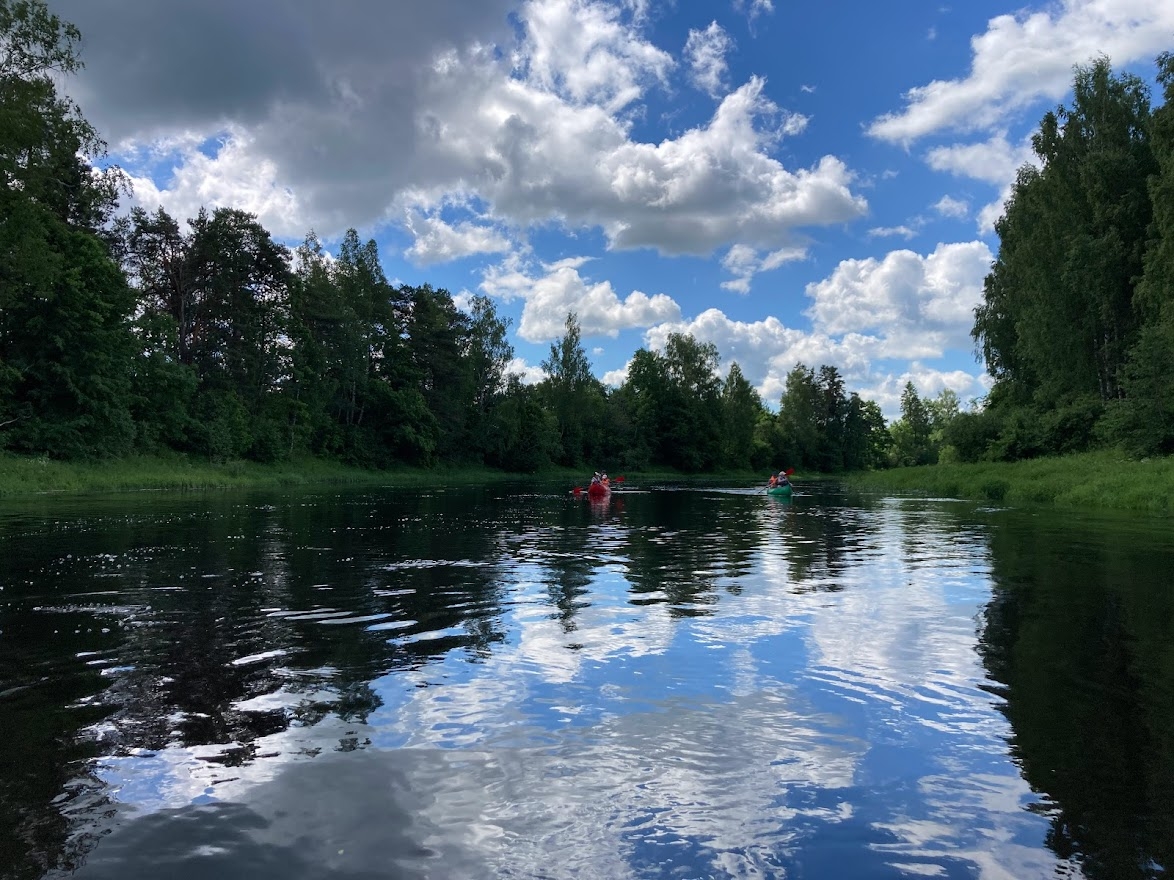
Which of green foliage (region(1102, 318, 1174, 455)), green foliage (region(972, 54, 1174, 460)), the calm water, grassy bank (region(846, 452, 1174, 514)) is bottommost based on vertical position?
the calm water

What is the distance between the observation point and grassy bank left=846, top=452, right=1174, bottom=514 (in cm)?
2891

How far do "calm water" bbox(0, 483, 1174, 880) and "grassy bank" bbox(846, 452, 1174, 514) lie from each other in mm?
18418

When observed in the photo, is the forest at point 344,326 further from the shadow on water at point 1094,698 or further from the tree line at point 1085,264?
the shadow on water at point 1094,698

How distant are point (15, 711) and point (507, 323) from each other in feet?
288

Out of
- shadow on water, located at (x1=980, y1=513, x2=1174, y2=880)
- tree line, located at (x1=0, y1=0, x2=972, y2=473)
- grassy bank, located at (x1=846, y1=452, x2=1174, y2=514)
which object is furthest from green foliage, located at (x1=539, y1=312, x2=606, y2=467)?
shadow on water, located at (x1=980, y1=513, x2=1174, y2=880)

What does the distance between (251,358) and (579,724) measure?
62.0 meters

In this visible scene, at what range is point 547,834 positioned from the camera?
14.4ft

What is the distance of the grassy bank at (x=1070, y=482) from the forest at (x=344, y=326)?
1.83 meters

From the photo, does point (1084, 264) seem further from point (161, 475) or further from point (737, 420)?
point (737, 420)

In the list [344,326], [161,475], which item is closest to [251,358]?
[344,326]

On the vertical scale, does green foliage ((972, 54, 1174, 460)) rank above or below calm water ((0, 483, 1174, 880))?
above

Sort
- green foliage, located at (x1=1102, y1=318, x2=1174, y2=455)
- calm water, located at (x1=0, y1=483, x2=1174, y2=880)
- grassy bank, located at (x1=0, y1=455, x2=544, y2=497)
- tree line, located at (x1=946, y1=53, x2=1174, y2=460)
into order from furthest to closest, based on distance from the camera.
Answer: tree line, located at (x1=946, y1=53, x2=1174, y2=460)
grassy bank, located at (x1=0, y1=455, x2=544, y2=497)
green foliage, located at (x1=1102, y1=318, x2=1174, y2=455)
calm water, located at (x1=0, y1=483, x2=1174, y2=880)

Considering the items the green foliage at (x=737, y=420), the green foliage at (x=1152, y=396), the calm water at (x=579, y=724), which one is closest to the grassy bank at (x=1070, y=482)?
the green foliage at (x=1152, y=396)

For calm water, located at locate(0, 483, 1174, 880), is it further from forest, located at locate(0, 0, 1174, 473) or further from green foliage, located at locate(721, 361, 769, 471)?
green foliage, located at locate(721, 361, 769, 471)
